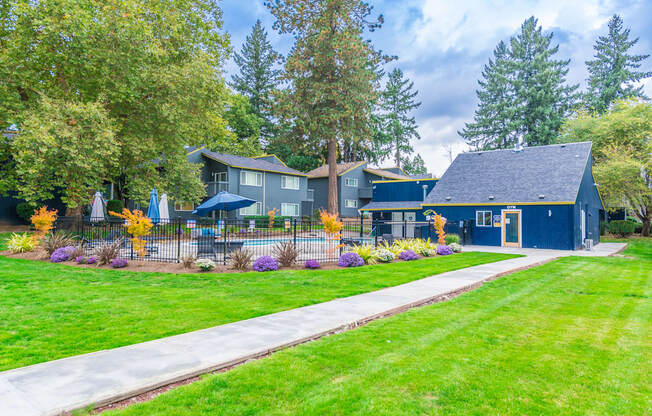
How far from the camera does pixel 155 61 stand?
2117cm

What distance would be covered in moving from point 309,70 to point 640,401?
31.4 meters

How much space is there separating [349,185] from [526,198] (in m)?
25.5

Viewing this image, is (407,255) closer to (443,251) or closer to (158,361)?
(443,251)

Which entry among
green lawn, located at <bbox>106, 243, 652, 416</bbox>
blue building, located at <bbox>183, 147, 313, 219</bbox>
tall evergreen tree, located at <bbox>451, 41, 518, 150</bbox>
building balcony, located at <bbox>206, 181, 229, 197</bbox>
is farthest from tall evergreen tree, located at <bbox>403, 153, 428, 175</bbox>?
green lawn, located at <bbox>106, 243, 652, 416</bbox>

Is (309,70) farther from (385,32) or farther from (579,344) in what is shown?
(579,344)

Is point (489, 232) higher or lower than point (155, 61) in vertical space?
lower

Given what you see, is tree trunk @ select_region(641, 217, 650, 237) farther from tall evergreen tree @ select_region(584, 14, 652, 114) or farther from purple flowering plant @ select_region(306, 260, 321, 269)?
purple flowering plant @ select_region(306, 260, 321, 269)

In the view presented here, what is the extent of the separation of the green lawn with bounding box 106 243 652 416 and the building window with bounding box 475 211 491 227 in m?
15.7

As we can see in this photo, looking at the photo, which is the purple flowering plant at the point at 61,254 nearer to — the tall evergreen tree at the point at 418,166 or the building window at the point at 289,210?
the building window at the point at 289,210

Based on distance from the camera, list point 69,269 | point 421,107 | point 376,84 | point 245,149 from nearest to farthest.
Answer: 1. point 69,269
2. point 376,84
3. point 245,149
4. point 421,107

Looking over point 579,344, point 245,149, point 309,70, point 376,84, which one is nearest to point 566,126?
point 376,84

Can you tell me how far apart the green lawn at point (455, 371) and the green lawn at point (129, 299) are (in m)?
2.01

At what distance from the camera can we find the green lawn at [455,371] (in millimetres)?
3223

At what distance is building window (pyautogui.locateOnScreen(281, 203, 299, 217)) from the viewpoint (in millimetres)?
37547
